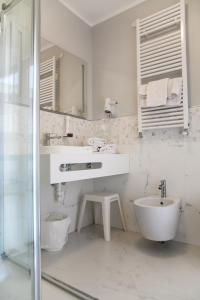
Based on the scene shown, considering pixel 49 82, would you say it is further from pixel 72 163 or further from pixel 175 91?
pixel 175 91

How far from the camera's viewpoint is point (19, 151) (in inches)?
52.4

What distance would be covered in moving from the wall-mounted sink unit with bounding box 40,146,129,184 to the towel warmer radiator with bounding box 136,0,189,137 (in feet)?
1.42

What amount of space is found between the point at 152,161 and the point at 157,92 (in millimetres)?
667

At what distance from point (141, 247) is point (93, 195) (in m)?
0.67

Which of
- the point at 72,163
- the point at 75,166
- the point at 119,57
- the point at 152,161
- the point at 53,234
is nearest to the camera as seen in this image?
the point at 72,163

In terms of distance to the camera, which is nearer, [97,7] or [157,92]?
[157,92]

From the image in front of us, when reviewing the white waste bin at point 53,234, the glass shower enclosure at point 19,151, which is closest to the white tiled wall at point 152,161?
the white waste bin at point 53,234

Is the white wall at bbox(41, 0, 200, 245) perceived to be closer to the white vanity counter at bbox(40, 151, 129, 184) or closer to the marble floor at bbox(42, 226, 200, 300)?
the white vanity counter at bbox(40, 151, 129, 184)

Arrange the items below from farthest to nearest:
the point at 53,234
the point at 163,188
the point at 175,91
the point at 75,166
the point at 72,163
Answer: the point at 75,166 → the point at 163,188 → the point at 175,91 → the point at 53,234 → the point at 72,163

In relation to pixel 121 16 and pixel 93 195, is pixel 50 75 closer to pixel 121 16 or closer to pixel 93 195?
pixel 121 16

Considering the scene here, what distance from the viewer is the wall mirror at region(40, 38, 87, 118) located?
2098 mm

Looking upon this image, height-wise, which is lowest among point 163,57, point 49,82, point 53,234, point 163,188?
point 53,234

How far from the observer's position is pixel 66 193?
228cm

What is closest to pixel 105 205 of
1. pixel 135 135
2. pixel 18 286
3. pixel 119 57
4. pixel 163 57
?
pixel 135 135
